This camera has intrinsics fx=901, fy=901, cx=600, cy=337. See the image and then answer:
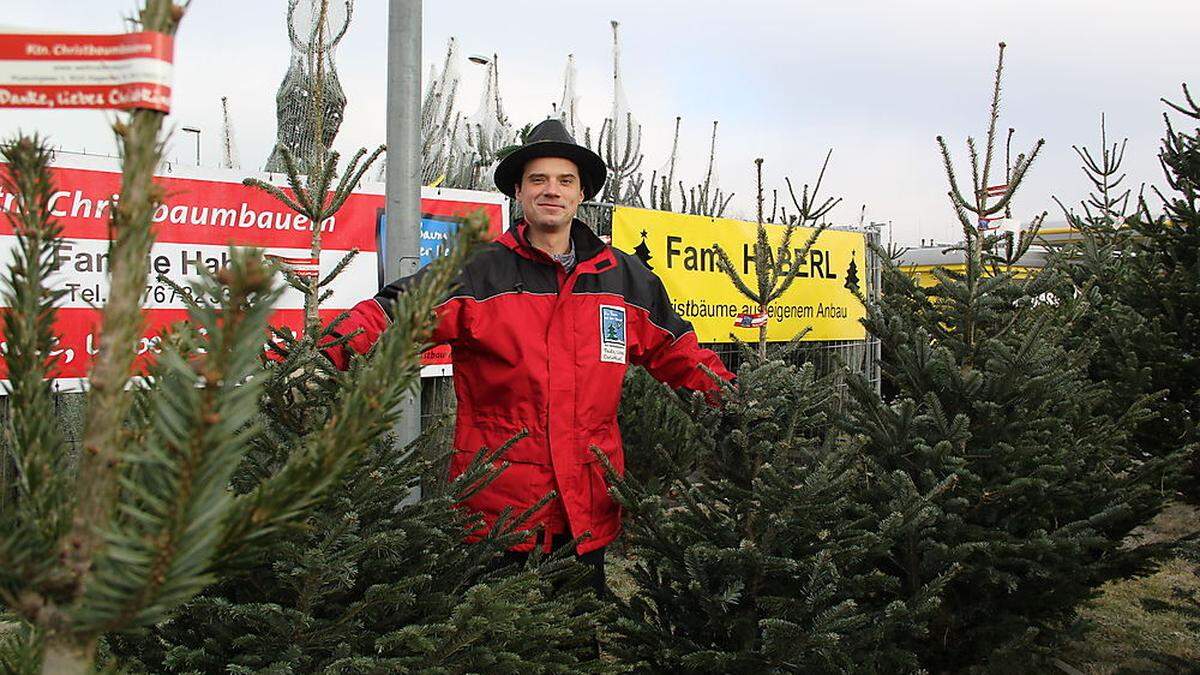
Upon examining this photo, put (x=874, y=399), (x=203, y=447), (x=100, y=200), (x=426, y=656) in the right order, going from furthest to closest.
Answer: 1. (x=100, y=200)
2. (x=874, y=399)
3. (x=426, y=656)
4. (x=203, y=447)

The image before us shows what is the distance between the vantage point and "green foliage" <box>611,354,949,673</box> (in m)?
2.73

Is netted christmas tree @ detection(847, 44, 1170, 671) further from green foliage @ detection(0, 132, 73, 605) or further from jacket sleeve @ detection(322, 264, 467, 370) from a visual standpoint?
green foliage @ detection(0, 132, 73, 605)

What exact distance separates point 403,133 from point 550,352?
91cm

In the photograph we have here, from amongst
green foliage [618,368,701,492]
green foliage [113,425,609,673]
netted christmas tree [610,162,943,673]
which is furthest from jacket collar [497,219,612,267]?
green foliage [618,368,701,492]

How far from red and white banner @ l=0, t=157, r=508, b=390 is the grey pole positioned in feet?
2.40

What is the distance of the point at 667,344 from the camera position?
3359 millimetres

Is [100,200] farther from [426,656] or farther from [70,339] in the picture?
[426,656]

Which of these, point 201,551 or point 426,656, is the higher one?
point 201,551

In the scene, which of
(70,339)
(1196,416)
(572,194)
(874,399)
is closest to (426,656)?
(572,194)

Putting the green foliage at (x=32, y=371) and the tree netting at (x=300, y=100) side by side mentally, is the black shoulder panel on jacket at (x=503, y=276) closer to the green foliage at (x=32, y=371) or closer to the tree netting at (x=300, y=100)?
the green foliage at (x=32, y=371)

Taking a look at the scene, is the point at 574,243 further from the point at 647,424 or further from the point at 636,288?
the point at 647,424

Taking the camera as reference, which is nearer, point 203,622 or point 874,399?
point 203,622

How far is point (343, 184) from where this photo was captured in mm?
2570

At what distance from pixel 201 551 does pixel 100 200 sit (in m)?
4.50
